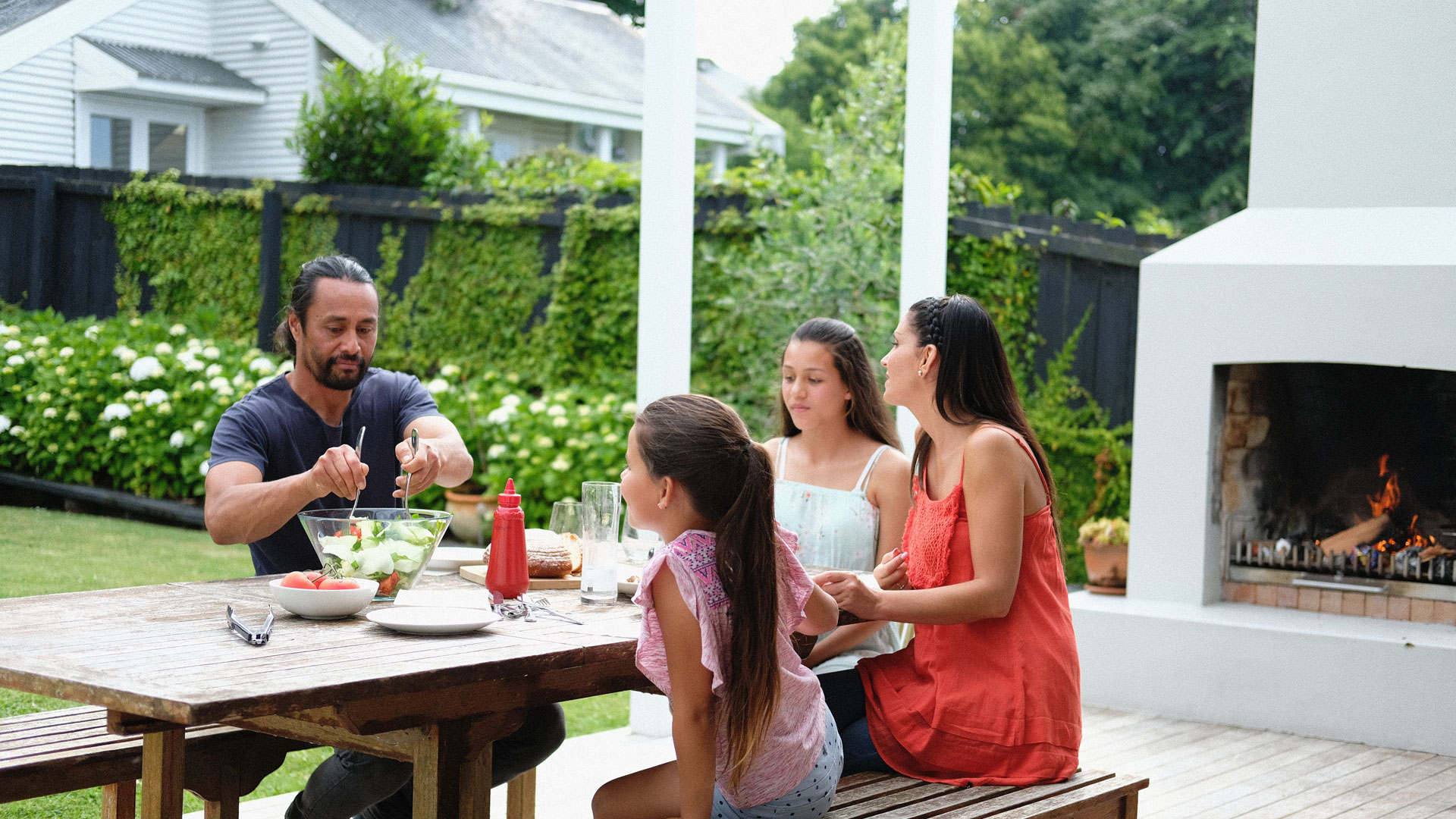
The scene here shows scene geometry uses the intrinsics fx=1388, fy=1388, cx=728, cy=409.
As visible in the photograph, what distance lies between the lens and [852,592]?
2.41 meters

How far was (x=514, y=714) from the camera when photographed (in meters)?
2.20

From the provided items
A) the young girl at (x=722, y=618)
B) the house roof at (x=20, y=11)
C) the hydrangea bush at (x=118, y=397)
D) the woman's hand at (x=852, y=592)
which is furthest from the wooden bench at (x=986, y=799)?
the hydrangea bush at (x=118, y=397)

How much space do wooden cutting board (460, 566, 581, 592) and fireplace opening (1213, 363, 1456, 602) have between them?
3.05 meters

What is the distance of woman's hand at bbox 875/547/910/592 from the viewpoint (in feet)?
8.77

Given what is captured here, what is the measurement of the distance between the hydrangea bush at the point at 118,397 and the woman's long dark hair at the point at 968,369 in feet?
13.8

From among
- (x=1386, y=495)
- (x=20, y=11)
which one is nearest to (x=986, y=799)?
(x=1386, y=495)

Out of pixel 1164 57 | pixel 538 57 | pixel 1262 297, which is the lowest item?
pixel 1262 297

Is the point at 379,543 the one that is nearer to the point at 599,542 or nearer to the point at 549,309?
the point at 599,542

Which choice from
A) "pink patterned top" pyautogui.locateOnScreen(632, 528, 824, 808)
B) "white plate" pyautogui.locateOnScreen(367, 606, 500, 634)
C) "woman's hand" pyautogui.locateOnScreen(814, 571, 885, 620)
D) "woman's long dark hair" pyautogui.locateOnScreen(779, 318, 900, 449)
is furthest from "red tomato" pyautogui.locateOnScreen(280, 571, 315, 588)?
"woman's long dark hair" pyautogui.locateOnScreen(779, 318, 900, 449)

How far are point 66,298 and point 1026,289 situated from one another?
14.1ft

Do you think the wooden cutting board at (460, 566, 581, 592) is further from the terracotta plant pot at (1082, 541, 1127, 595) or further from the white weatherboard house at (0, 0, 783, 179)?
the terracotta plant pot at (1082, 541, 1127, 595)

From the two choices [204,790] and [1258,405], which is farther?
[1258,405]

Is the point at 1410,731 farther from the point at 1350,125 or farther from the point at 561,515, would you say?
the point at 561,515

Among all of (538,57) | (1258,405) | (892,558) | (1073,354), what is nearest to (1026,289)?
(1073,354)
